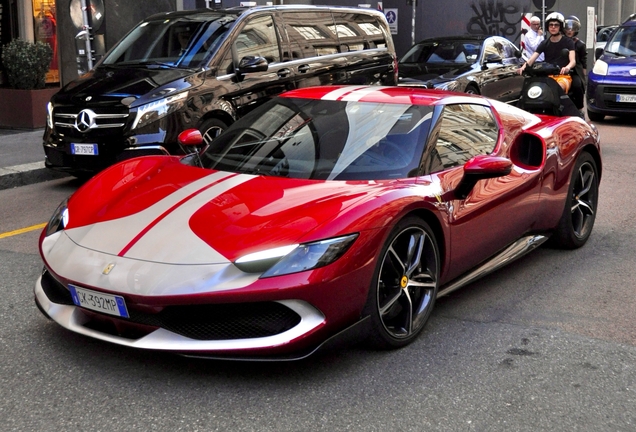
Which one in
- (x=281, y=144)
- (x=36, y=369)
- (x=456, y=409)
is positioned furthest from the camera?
(x=281, y=144)

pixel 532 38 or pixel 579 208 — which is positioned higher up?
pixel 532 38

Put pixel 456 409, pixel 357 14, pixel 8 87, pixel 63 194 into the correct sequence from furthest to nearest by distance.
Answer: pixel 8 87 < pixel 357 14 < pixel 63 194 < pixel 456 409

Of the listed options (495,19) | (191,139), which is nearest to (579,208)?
Result: (191,139)

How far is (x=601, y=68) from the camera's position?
16.0 meters

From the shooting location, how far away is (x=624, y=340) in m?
4.77

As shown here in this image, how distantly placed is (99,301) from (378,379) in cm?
132

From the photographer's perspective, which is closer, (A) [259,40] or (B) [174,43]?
(B) [174,43]

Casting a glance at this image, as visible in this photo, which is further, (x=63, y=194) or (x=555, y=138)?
(x=63, y=194)

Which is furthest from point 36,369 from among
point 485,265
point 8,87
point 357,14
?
point 8,87

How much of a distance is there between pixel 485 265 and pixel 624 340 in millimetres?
974

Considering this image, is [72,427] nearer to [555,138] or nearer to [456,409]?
[456,409]

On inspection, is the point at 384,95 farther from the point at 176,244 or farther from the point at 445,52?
the point at 445,52

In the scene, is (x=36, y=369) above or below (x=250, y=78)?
below

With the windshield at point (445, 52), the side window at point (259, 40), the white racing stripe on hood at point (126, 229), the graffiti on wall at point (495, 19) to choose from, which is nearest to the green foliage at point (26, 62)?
the side window at point (259, 40)
